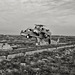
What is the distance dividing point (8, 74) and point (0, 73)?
0.44 meters

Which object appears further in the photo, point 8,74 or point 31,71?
point 31,71

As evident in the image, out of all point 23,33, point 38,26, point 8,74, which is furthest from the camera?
point 38,26

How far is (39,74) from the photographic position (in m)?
8.55

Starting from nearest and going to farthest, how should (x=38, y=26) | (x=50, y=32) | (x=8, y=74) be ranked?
(x=8, y=74) < (x=38, y=26) < (x=50, y=32)

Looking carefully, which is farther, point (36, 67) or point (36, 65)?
point (36, 65)

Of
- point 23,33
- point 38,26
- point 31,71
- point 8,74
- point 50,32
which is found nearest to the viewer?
point 8,74

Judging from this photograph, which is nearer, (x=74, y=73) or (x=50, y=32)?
(x=74, y=73)

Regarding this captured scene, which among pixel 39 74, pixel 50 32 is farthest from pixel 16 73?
pixel 50 32

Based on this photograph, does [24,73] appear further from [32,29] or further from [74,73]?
[32,29]

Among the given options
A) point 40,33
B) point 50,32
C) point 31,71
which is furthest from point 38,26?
point 31,71

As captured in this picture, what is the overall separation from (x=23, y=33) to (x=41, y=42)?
20.9 feet

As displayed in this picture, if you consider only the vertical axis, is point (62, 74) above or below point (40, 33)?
below

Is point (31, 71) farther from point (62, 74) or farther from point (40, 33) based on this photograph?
point (40, 33)

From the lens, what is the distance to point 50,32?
3034cm
